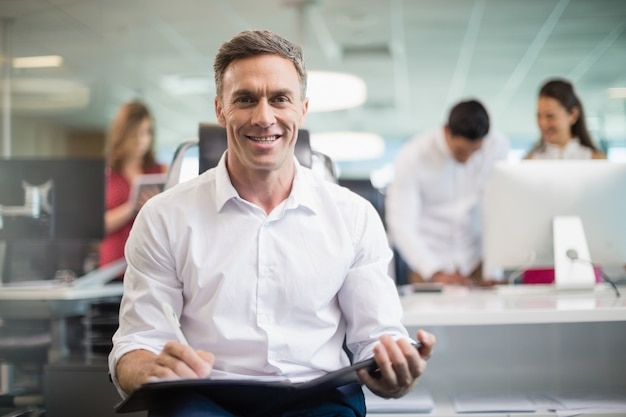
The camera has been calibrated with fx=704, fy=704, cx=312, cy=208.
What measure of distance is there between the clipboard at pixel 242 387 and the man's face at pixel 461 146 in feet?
6.66

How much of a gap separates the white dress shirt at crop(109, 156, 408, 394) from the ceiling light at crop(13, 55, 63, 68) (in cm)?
435

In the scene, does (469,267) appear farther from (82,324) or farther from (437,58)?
(437,58)

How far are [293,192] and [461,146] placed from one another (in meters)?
1.89

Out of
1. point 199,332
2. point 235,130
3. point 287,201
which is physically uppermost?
point 235,130

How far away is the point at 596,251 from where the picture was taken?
2.28 metres

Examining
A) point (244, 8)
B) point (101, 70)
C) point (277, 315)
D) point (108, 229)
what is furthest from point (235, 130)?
point (101, 70)

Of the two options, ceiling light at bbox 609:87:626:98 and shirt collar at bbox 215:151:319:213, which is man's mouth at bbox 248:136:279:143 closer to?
shirt collar at bbox 215:151:319:213

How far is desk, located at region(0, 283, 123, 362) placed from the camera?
2533 mm

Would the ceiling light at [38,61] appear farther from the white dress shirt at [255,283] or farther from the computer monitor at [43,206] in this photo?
the white dress shirt at [255,283]

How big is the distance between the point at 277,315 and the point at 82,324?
65.3 inches

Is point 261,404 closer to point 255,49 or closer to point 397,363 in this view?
point 397,363

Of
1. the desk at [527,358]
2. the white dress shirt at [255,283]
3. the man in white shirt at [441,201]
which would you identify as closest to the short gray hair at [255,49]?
the white dress shirt at [255,283]

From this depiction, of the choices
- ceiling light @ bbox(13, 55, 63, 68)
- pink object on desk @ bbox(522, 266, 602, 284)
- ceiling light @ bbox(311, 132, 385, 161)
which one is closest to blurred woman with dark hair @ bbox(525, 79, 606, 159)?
pink object on desk @ bbox(522, 266, 602, 284)

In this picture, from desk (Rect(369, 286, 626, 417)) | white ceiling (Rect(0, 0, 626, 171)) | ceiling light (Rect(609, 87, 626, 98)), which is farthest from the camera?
ceiling light (Rect(609, 87, 626, 98))
